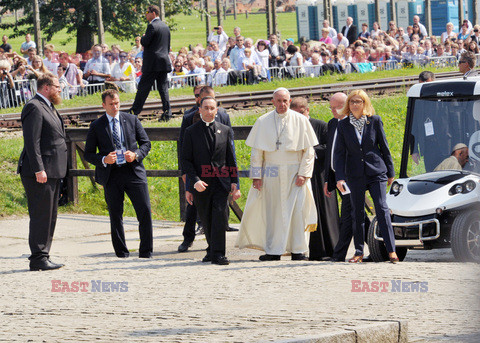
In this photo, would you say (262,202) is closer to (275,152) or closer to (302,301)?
(275,152)

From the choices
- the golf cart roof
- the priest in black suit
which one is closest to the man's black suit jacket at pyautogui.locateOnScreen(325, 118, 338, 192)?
the priest in black suit

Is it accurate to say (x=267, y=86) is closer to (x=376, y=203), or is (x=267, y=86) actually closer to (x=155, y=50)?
(x=155, y=50)

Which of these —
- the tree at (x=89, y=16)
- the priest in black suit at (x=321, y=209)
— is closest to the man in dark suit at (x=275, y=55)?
the tree at (x=89, y=16)

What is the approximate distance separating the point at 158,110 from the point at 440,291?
14556 millimetres

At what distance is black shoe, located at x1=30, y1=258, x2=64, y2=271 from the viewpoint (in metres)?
10.1

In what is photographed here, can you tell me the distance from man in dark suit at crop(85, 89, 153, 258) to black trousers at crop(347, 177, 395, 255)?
230cm

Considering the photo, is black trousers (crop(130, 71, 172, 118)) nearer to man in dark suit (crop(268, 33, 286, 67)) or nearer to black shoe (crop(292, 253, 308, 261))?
black shoe (crop(292, 253, 308, 261))

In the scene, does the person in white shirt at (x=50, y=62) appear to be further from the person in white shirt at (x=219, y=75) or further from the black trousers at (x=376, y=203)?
the black trousers at (x=376, y=203)

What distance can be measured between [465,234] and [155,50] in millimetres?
9866

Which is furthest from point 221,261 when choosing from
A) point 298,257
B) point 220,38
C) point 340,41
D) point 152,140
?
point 340,41

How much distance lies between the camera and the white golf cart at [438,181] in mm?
10719

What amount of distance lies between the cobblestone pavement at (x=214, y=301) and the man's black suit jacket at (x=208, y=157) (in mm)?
901

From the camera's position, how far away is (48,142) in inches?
403

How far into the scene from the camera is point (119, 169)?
439 inches
